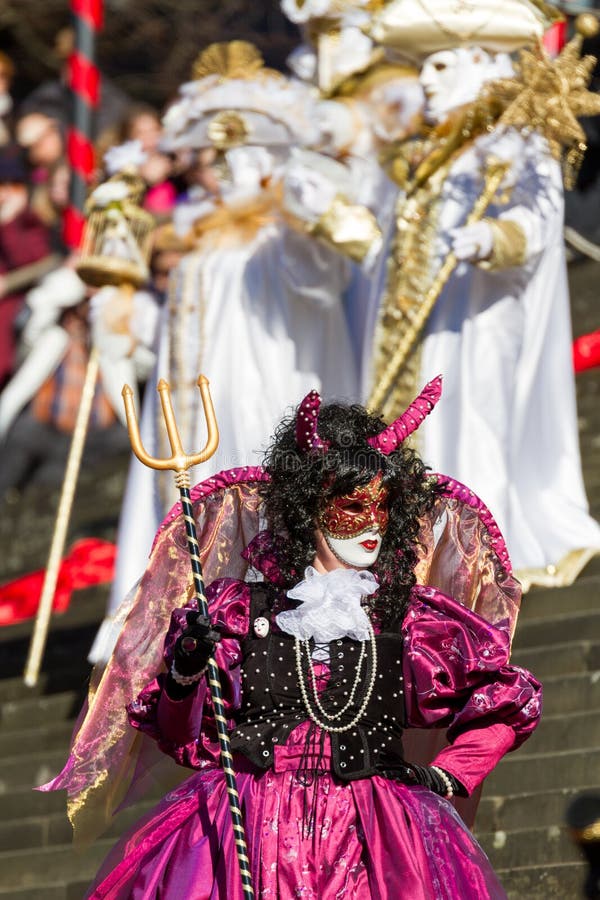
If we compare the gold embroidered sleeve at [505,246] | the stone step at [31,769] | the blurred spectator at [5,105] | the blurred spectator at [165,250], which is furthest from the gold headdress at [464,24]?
the blurred spectator at [5,105]

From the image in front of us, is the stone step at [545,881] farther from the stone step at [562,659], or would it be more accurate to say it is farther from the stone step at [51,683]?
the stone step at [51,683]

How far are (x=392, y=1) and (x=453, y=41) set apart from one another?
0.43m

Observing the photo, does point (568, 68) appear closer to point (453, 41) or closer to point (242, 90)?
point (453, 41)

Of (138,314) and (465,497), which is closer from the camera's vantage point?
(465,497)

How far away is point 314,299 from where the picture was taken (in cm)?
1004

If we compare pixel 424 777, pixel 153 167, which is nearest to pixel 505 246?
pixel 424 777

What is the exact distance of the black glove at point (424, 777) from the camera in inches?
212

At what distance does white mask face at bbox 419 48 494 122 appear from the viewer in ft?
31.5

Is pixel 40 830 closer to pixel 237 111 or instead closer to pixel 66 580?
pixel 66 580

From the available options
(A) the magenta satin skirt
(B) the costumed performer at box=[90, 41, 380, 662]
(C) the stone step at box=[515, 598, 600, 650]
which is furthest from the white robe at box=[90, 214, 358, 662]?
(A) the magenta satin skirt

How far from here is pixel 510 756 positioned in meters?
7.85

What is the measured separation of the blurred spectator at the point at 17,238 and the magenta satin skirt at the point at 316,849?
11.1 meters

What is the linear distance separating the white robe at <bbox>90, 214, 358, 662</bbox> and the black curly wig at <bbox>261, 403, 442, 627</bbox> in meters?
4.11

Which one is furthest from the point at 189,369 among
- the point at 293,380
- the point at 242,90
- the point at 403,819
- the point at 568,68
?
the point at 403,819
